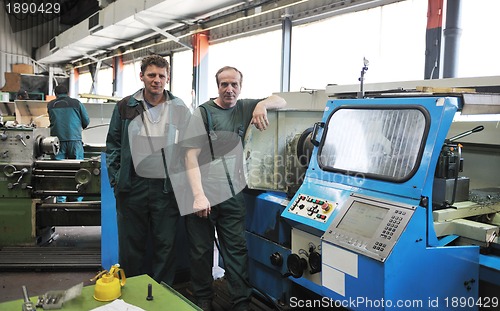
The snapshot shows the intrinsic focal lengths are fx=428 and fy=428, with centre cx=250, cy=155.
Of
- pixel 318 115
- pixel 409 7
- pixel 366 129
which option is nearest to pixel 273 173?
pixel 318 115

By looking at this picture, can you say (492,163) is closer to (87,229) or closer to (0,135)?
(0,135)

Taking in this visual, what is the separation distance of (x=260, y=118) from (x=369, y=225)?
2.09ft

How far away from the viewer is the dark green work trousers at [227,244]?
173 centimetres

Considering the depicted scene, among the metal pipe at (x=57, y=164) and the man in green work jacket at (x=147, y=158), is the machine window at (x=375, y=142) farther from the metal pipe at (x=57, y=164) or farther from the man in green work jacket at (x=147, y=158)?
the metal pipe at (x=57, y=164)

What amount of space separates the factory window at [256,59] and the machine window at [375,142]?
254 centimetres

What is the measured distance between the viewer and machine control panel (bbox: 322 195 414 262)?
1.14m

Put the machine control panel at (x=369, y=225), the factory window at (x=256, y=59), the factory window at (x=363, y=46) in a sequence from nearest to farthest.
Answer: the machine control panel at (x=369, y=225) → the factory window at (x=363, y=46) → the factory window at (x=256, y=59)

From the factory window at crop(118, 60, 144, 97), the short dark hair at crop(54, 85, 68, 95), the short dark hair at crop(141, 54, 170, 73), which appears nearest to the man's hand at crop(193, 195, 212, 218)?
the short dark hair at crop(141, 54, 170, 73)

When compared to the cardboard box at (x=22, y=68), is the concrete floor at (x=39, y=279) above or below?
below

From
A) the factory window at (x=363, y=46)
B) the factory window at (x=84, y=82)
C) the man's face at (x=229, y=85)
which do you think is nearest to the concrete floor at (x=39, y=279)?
the man's face at (x=229, y=85)

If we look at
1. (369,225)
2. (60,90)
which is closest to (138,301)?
(369,225)

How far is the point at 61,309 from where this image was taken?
3.07 ft

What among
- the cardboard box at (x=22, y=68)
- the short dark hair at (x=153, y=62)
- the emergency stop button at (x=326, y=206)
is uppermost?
the cardboard box at (x=22, y=68)

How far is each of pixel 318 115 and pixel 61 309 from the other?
4.16ft
